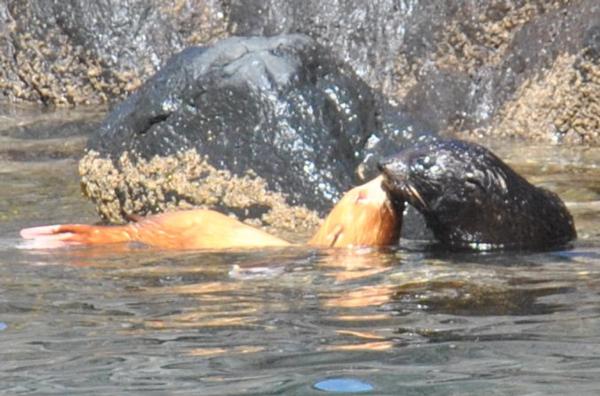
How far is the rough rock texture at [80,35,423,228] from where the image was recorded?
7.71 meters

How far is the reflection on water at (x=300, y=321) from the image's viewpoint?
3.65m

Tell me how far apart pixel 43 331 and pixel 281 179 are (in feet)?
10.8

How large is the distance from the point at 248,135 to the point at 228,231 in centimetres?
115

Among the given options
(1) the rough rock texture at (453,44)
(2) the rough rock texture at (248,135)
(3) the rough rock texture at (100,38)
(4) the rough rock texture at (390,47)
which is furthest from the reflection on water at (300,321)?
(3) the rough rock texture at (100,38)

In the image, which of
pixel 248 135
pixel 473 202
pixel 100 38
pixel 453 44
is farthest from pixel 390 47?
pixel 473 202

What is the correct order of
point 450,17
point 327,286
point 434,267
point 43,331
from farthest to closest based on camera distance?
point 450,17, point 434,267, point 327,286, point 43,331

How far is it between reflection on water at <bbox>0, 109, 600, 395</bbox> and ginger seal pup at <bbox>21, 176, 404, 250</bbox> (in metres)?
0.18

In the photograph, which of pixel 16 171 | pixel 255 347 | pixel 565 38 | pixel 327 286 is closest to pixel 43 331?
pixel 255 347

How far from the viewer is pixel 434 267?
230 inches

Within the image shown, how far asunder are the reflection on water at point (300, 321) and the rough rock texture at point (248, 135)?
39.0 inches

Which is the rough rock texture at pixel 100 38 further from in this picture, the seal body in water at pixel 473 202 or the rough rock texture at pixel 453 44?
the seal body in water at pixel 473 202

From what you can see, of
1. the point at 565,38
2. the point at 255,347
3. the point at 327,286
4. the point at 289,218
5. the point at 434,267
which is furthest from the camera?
the point at 565,38

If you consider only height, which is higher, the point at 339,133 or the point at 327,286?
the point at 339,133

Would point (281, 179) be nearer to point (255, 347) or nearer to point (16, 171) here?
point (16, 171)
